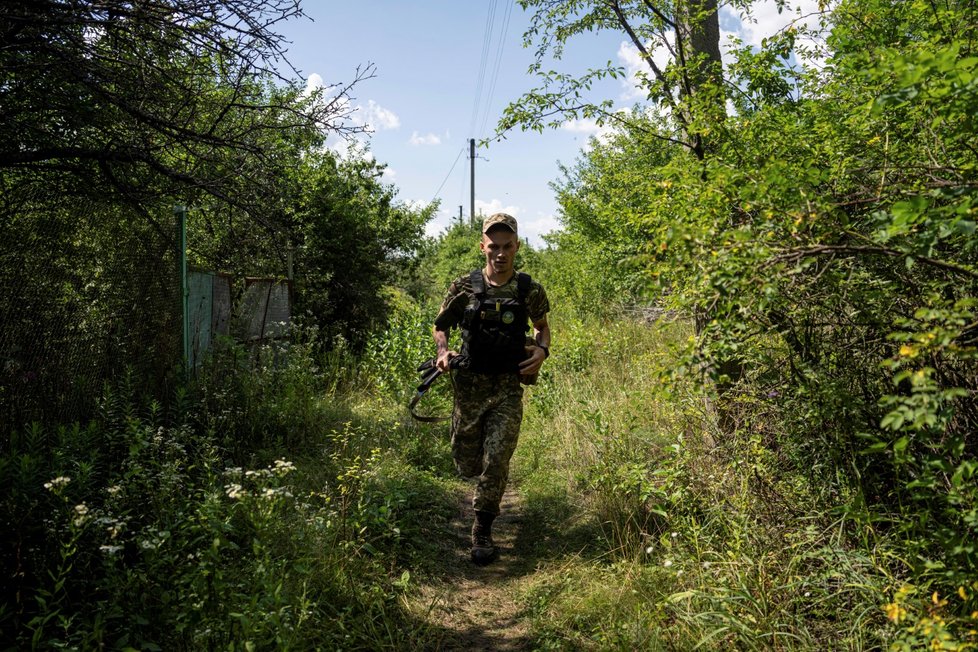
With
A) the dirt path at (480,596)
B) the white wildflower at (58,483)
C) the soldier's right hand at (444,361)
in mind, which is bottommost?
the dirt path at (480,596)

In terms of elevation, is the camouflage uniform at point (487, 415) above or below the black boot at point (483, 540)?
above

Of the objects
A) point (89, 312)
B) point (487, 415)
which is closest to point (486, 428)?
point (487, 415)

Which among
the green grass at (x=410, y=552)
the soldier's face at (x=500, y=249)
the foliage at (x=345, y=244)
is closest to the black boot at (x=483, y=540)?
the green grass at (x=410, y=552)

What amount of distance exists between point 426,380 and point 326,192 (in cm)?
601

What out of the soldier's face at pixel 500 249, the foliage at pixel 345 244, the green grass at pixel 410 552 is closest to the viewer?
the green grass at pixel 410 552

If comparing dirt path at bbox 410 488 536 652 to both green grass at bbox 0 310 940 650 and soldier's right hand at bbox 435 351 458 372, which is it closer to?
green grass at bbox 0 310 940 650

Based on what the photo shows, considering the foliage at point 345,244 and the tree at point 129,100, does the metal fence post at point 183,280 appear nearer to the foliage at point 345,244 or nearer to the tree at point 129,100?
the tree at point 129,100

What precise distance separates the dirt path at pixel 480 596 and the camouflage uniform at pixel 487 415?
36 centimetres

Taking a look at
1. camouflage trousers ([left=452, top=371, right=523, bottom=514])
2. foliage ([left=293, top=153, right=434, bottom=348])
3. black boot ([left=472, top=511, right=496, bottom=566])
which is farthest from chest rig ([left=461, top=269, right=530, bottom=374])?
foliage ([left=293, top=153, right=434, bottom=348])

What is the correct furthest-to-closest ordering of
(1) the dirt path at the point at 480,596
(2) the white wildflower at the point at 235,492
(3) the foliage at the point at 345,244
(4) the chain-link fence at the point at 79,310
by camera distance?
(3) the foliage at the point at 345,244 < (4) the chain-link fence at the point at 79,310 < (1) the dirt path at the point at 480,596 < (2) the white wildflower at the point at 235,492

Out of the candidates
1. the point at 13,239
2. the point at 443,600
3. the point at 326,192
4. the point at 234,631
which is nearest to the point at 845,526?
the point at 443,600

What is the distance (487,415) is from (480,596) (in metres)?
1.23

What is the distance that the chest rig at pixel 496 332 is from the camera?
4.45 metres

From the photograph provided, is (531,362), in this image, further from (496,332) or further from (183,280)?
(183,280)
